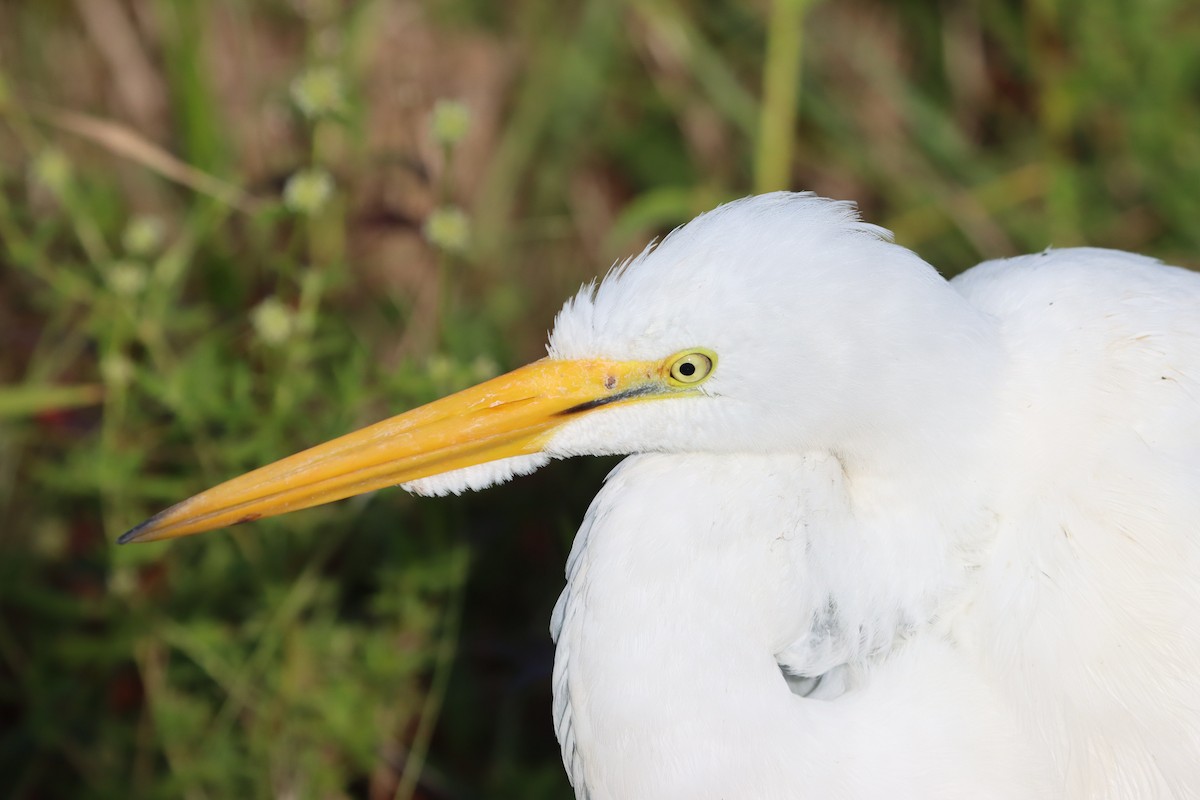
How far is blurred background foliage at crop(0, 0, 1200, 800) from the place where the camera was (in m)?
2.04

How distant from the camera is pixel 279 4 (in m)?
3.21

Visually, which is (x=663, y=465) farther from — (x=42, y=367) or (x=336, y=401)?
(x=42, y=367)

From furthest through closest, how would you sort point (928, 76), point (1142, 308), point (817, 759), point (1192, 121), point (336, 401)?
point (928, 76) < point (1192, 121) < point (336, 401) < point (1142, 308) < point (817, 759)

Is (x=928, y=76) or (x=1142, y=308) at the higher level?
(x=1142, y=308)

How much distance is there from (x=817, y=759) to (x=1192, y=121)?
2.20 meters

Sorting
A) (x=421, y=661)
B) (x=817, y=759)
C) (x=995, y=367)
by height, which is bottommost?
(x=421, y=661)

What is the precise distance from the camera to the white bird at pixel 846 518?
1337mm

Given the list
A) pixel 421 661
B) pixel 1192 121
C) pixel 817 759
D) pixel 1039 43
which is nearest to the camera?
pixel 817 759

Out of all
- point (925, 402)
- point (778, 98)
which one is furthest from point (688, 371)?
point (778, 98)

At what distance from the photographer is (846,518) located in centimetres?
146

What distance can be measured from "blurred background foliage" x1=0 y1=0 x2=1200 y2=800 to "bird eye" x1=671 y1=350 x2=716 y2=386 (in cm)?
55

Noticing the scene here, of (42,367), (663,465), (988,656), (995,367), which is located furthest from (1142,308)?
(42,367)

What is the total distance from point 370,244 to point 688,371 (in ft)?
5.96

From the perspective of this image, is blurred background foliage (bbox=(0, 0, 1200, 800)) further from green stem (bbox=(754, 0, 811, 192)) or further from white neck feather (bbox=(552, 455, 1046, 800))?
white neck feather (bbox=(552, 455, 1046, 800))
